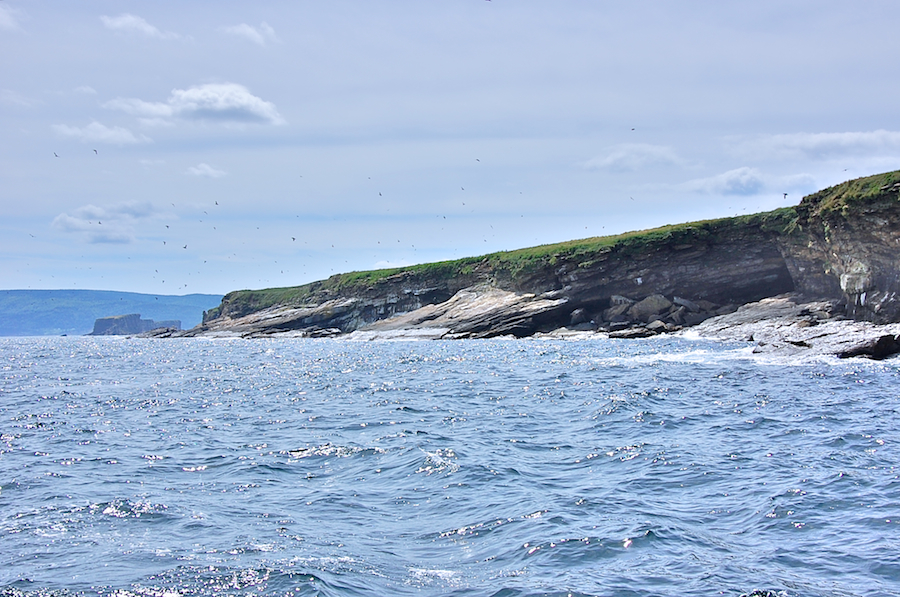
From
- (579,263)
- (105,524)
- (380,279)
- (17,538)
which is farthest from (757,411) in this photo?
(380,279)

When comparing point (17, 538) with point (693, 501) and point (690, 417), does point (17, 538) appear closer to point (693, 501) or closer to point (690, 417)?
point (693, 501)

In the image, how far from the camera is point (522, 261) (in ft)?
277

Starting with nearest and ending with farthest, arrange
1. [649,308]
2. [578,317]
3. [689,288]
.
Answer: [649,308] → [689,288] → [578,317]

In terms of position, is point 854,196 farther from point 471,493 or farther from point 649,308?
point 471,493

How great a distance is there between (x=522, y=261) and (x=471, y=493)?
72.0m

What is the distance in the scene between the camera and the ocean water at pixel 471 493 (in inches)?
376

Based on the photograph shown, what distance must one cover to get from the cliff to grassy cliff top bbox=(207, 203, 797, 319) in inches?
7.5

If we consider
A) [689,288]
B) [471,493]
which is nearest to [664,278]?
[689,288]

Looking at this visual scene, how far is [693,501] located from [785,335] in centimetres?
3771

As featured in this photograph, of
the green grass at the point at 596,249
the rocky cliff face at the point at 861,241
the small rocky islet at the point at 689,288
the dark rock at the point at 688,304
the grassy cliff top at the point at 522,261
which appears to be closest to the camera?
the rocky cliff face at the point at 861,241

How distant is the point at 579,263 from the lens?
76.9m

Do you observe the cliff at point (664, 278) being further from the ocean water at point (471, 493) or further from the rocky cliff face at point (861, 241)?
the ocean water at point (471, 493)

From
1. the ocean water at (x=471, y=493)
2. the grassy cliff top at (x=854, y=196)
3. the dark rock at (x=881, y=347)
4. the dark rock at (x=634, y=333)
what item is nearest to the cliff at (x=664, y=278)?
the grassy cliff top at (x=854, y=196)

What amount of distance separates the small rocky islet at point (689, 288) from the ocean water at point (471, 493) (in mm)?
19341
